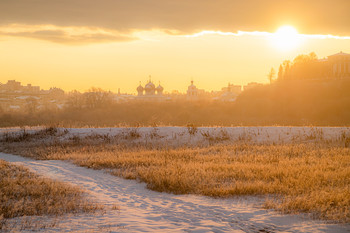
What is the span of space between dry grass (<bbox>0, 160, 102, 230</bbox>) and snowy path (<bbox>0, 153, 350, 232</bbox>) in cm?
62

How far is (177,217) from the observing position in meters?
8.82

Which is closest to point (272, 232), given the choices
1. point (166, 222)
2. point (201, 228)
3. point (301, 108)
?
point (201, 228)


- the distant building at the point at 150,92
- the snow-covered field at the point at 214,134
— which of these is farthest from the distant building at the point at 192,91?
the snow-covered field at the point at 214,134

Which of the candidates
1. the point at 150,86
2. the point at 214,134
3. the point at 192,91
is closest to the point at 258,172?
the point at 214,134

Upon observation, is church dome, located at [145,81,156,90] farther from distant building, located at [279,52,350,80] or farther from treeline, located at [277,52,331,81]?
distant building, located at [279,52,350,80]

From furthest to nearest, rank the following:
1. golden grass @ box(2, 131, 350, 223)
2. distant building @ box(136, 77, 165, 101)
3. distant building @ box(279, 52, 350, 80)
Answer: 1. distant building @ box(136, 77, 165, 101)
2. distant building @ box(279, 52, 350, 80)
3. golden grass @ box(2, 131, 350, 223)

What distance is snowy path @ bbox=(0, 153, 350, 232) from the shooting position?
7828 mm

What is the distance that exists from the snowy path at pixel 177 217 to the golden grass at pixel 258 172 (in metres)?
0.56

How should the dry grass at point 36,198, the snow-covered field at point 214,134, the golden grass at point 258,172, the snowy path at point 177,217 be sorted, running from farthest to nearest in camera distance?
1. the snow-covered field at point 214,134
2. the golden grass at point 258,172
3. the dry grass at point 36,198
4. the snowy path at point 177,217

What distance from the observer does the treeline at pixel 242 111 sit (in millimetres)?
69125

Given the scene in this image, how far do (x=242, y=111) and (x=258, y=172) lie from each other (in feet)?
235

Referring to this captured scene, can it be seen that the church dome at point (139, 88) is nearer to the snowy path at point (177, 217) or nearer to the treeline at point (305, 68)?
the treeline at point (305, 68)

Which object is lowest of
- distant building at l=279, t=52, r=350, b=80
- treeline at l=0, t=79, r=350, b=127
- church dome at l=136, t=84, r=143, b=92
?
treeline at l=0, t=79, r=350, b=127

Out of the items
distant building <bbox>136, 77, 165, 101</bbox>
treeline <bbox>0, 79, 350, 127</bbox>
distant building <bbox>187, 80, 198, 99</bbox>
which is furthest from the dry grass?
distant building <bbox>187, 80, 198, 99</bbox>
